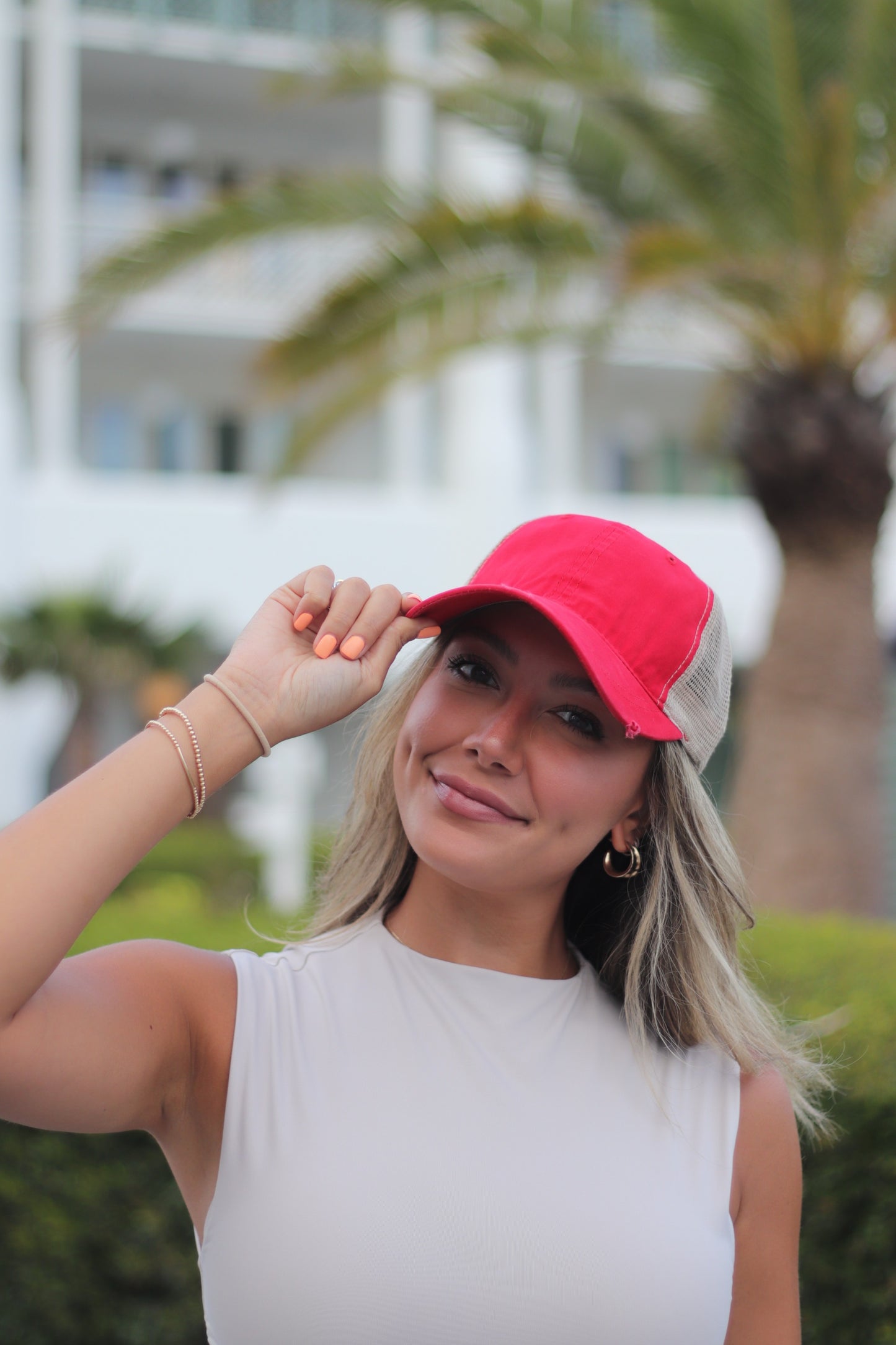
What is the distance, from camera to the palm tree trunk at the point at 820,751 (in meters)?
6.09

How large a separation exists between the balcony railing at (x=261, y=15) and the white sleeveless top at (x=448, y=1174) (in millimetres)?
15235

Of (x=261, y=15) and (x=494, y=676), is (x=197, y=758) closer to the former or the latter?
(x=494, y=676)

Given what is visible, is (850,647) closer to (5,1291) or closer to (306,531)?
(5,1291)

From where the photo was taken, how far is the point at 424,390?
16.3m

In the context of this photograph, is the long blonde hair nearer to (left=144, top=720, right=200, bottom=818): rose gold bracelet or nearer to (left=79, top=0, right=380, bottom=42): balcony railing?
(left=144, top=720, right=200, bottom=818): rose gold bracelet

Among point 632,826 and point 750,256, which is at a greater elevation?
point 750,256

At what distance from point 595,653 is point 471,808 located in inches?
9.3

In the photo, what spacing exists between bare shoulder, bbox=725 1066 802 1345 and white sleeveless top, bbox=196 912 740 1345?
39 mm

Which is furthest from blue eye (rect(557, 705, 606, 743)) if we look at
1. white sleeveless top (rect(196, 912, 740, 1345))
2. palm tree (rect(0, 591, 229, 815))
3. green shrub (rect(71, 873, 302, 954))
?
palm tree (rect(0, 591, 229, 815))

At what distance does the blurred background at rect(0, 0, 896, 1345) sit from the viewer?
3393mm

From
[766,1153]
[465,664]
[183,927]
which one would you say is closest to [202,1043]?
[465,664]

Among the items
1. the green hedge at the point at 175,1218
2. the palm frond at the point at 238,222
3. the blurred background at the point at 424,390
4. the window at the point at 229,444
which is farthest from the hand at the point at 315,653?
the window at the point at 229,444

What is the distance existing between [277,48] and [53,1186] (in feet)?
48.2

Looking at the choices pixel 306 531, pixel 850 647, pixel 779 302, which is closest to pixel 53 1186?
pixel 850 647
